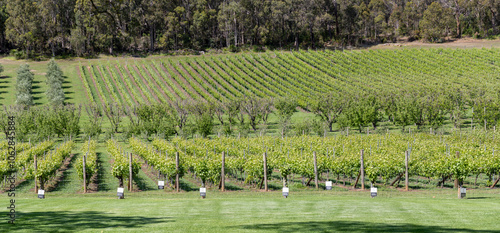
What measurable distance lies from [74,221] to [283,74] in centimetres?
7239

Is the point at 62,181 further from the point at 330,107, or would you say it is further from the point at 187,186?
the point at 330,107

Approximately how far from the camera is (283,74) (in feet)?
268

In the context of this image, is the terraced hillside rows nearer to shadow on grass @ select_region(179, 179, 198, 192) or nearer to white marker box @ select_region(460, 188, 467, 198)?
shadow on grass @ select_region(179, 179, 198, 192)

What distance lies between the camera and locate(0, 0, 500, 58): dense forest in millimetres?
98000

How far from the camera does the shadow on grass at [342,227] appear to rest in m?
9.48

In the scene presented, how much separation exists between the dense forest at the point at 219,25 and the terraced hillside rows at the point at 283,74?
11.7 metres

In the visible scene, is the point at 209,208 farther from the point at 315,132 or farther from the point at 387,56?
the point at 387,56

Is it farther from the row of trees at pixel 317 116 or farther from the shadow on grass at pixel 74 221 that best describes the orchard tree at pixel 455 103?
the shadow on grass at pixel 74 221

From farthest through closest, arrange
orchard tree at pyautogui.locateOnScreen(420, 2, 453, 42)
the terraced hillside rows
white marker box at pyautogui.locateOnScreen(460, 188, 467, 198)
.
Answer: orchard tree at pyautogui.locateOnScreen(420, 2, 453, 42) < the terraced hillside rows < white marker box at pyautogui.locateOnScreen(460, 188, 467, 198)

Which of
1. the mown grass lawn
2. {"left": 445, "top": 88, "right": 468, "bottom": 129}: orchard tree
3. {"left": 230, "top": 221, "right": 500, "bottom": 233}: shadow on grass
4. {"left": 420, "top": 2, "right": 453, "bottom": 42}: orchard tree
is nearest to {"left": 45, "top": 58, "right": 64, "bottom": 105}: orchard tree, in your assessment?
{"left": 445, "top": 88, "right": 468, "bottom": 129}: orchard tree

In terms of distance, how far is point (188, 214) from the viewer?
12.5 m

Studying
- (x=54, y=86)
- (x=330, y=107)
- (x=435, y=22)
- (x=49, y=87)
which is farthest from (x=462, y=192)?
(x=435, y=22)

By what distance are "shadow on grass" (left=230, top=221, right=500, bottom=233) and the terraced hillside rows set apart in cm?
5585

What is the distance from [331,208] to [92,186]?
1700cm
